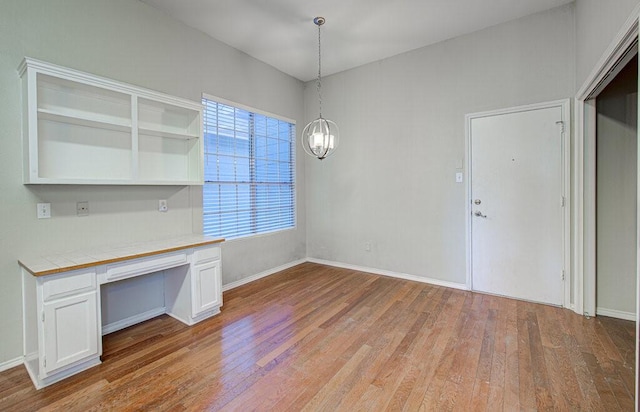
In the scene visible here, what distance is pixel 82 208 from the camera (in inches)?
95.7

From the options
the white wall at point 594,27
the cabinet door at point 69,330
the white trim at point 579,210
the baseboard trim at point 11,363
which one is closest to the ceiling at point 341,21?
the white wall at point 594,27

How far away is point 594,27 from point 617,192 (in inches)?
58.9

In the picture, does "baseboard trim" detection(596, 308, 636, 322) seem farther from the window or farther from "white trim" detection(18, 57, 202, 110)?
"white trim" detection(18, 57, 202, 110)

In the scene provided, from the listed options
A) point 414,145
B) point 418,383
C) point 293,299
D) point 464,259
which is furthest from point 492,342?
point 414,145

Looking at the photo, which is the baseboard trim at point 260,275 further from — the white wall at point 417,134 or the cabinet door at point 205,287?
the cabinet door at point 205,287

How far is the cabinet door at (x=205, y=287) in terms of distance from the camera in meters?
2.72

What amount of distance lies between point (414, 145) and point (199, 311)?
318 centimetres

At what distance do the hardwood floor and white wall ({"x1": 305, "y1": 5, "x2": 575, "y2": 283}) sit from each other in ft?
3.37

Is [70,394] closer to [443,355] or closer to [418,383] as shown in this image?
[418,383]

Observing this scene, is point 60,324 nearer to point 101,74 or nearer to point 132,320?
point 132,320

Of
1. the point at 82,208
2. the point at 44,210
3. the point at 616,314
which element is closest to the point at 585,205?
the point at 616,314

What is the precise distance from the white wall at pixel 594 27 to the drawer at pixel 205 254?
3.34 m

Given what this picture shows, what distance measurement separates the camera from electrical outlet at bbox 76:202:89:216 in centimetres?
241

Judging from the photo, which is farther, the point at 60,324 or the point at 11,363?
the point at 11,363
